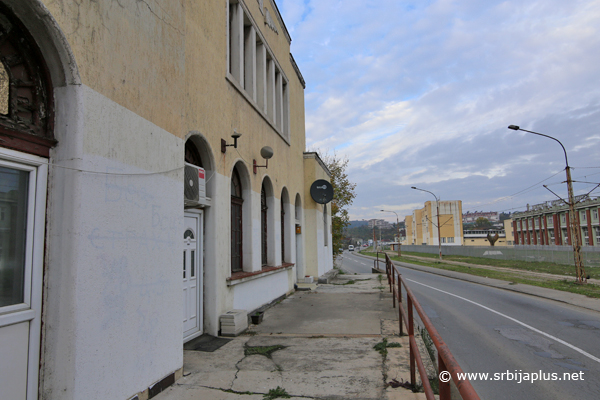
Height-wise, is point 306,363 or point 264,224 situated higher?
point 264,224

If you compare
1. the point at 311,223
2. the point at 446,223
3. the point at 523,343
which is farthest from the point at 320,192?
the point at 446,223

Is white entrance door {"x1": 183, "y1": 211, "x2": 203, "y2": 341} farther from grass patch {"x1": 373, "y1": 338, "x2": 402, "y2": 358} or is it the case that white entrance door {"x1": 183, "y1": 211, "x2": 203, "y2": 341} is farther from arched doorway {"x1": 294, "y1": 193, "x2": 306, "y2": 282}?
arched doorway {"x1": 294, "y1": 193, "x2": 306, "y2": 282}

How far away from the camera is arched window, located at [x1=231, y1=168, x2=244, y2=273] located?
8.38 metres

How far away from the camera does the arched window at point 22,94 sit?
9.52 ft

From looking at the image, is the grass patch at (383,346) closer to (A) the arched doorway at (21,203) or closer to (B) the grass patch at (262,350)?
(B) the grass patch at (262,350)

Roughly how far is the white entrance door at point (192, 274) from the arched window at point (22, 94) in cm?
307

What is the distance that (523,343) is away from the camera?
24.2 feet

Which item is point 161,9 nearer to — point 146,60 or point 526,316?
point 146,60

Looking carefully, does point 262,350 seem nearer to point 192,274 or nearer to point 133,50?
point 192,274

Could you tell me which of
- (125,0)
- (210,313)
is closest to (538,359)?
(210,313)

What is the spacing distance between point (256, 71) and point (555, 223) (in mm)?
66895

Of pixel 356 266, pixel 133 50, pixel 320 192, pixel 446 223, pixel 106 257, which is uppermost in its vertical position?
pixel 446 223

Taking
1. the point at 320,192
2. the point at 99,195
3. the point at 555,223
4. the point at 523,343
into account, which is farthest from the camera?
the point at 555,223

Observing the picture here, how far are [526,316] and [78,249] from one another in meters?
10.8
